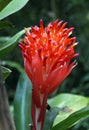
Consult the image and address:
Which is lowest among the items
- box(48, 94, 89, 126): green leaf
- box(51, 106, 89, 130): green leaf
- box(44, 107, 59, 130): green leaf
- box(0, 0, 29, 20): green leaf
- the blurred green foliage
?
the blurred green foliage

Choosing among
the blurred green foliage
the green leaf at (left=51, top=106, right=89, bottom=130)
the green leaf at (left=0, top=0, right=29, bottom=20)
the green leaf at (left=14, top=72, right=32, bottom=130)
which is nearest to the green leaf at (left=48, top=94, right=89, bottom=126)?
the green leaf at (left=14, top=72, right=32, bottom=130)

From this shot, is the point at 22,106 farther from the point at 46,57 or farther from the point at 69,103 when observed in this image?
the point at 69,103

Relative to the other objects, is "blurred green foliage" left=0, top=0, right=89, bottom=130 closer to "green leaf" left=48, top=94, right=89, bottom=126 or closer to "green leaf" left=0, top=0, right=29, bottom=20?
"green leaf" left=48, top=94, right=89, bottom=126

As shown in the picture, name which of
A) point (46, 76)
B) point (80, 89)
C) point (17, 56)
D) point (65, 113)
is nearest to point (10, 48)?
point (46, 76)

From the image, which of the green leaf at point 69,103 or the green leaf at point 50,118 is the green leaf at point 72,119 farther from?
the green leaf at point 69,103

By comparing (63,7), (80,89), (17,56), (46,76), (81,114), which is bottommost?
(80,89)

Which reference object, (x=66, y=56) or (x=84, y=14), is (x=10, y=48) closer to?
(x=66, y=56)

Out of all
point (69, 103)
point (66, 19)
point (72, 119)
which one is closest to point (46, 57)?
point (72, 119)
